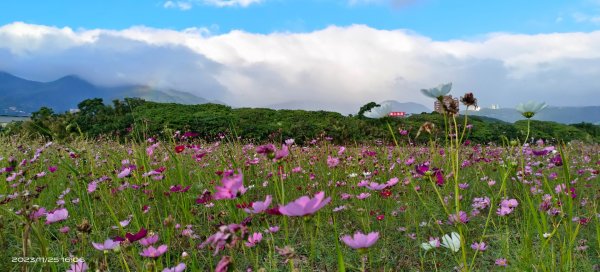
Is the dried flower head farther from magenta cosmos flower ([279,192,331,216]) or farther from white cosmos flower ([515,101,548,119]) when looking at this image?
magenta cosmos flower ([279,192,331,216])

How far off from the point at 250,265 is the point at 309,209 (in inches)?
56.8

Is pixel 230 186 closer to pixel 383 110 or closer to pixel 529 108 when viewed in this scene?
pixel 383 110

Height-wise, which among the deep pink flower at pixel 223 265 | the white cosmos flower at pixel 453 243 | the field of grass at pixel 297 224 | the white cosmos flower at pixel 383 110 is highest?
the white cosmos flower at pixel 383 110

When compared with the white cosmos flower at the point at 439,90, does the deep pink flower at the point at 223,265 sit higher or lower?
lower

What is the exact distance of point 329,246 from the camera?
253 cm

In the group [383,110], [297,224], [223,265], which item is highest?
[383,110]

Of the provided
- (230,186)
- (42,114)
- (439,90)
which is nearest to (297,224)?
(439,90)

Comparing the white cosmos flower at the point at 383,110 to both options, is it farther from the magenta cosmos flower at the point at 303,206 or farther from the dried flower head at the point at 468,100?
the magenta cosmos flower at the point at 303,206

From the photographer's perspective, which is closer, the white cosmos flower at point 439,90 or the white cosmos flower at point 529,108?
the white cosmos flower at point 439,90

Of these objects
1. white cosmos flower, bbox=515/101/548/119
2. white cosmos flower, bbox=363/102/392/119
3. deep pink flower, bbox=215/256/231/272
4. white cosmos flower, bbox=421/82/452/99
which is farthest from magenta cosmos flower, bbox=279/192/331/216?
white cosmos flower, bbox=515/101/548/119

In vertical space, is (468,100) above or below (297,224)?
above

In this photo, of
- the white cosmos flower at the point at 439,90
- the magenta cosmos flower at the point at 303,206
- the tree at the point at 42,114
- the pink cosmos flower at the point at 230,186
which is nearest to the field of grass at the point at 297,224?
the pink cosmos flower at the point at 230,186

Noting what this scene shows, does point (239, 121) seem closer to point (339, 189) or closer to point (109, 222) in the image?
point (339, 189)

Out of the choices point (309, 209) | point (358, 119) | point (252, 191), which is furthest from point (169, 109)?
point (309, 209)
